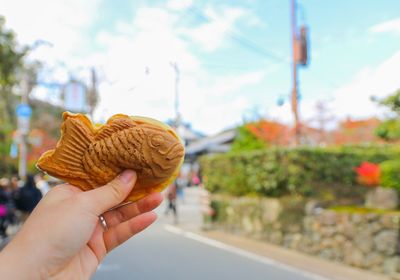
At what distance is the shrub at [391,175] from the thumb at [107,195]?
7.42 m

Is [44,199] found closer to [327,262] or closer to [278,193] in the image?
[327,262]

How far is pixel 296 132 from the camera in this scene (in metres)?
12.6

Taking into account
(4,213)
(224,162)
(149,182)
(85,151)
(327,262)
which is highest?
(85,151)

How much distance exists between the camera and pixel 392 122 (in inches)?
274

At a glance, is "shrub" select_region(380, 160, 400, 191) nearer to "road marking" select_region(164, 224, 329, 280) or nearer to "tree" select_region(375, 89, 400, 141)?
"tree" select_region(375, 89, 400, 141)

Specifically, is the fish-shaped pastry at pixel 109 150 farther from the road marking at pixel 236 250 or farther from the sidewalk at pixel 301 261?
the sidewalk at pixel 301 261

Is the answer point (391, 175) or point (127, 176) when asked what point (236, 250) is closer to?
point (391, 175)

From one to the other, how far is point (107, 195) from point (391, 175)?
7.65 metres

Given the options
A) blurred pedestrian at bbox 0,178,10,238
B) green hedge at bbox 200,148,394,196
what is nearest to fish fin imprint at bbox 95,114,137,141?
green hedge at bbox 200,148,394,196

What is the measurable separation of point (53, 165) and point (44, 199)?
0.16 metres

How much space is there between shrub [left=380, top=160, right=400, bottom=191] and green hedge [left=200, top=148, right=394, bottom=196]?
59.6 inches

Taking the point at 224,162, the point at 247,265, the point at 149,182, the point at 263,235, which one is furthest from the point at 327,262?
the point at 149,182

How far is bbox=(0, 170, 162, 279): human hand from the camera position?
4.74 ft

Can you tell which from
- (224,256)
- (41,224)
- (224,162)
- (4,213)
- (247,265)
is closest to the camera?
(41,224)
